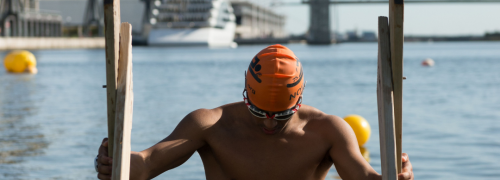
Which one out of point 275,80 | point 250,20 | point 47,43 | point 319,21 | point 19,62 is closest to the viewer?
point 275,80

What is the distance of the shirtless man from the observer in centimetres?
271

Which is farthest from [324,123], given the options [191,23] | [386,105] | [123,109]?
[191,23]

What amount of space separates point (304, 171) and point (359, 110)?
11.7 meters

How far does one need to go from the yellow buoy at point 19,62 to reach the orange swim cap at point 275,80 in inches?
969

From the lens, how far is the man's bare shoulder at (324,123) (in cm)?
277

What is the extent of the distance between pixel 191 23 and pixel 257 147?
104m

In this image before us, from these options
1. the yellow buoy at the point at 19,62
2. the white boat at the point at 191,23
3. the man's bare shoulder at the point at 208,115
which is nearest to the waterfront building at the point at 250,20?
the white boat at the point at 191,23

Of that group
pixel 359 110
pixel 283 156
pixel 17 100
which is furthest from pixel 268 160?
pixel 17 100

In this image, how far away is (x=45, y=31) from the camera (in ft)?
274

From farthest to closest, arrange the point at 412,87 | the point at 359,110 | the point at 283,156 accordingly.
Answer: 1. the point at 412,87
2. the point at 359,110
3. the point at 283,156

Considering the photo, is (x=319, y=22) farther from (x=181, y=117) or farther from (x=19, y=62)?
(x=181, y=117)

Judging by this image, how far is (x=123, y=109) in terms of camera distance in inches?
86.4

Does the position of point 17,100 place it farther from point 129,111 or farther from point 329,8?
point 329,8

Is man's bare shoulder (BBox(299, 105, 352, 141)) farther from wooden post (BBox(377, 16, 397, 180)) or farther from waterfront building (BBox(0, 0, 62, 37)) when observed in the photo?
waterfront building (BBox(0, 0, 62, 37))
